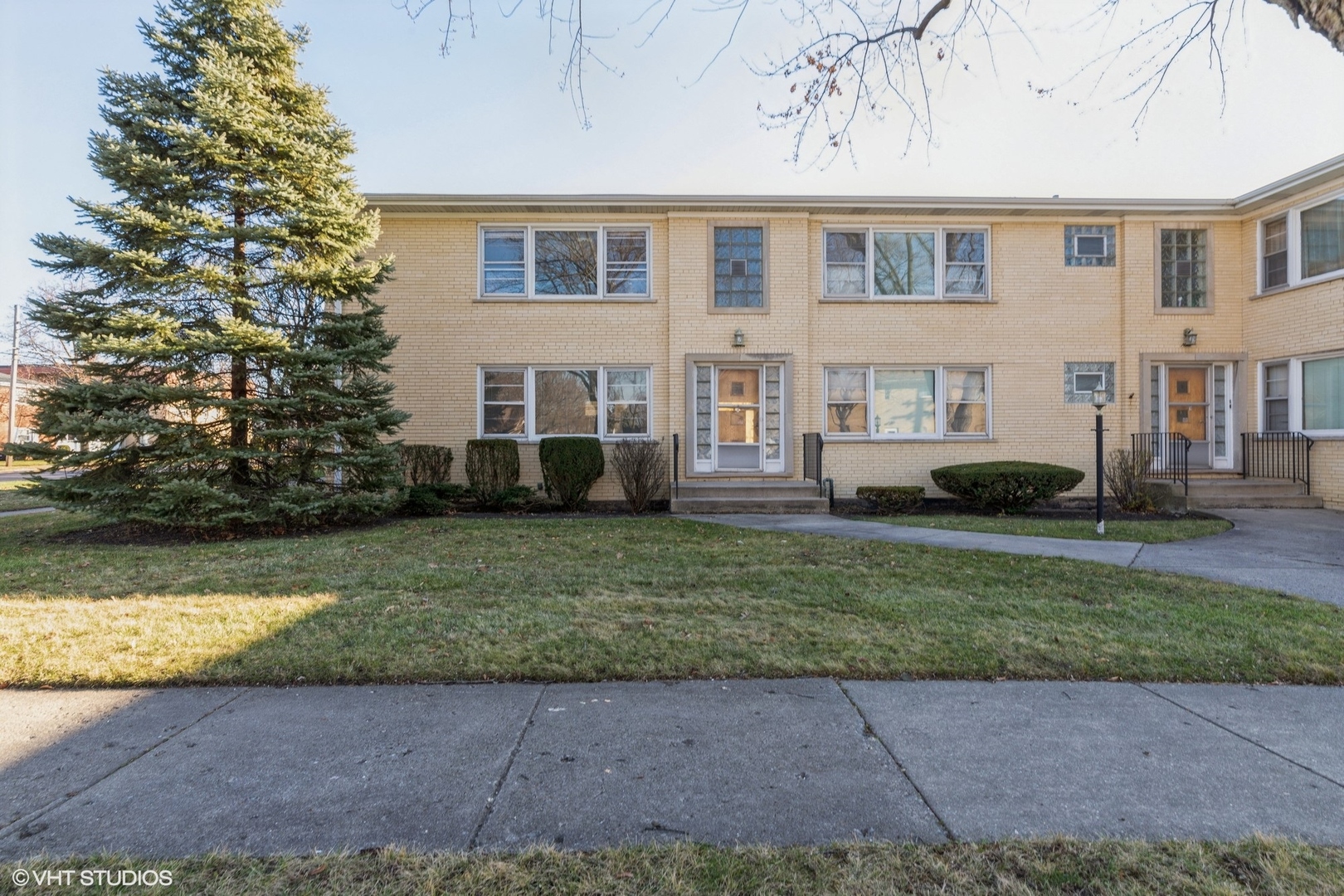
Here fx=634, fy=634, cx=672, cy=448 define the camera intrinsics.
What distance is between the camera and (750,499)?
36.8 feet

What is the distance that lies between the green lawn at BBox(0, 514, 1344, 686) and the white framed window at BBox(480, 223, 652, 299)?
22.5 ft

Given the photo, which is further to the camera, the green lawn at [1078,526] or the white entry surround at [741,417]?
the white entry surround at [741,417]

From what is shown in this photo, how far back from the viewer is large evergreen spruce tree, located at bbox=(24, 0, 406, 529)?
7957 mm

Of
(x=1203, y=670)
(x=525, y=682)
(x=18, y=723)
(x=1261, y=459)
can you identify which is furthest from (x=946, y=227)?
(x=18, y=723)

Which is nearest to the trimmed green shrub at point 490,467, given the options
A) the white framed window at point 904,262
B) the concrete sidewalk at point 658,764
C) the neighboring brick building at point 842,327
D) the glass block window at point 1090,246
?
the neighboring brick building at point 842,327

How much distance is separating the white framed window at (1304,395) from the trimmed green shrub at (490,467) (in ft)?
46.6

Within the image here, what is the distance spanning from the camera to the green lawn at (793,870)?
1.90m

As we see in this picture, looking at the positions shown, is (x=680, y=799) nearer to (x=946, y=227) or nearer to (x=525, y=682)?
(x=525, y=682)

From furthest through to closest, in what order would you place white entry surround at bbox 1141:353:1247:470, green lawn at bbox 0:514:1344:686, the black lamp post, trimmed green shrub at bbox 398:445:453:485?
1. white entry surround at bbox 1141:353:1247:470
2. trimmed green shrub at bbox 398:445:453:485
3. the black lamp post
4. green lawn at bbox 0:514:1344:686

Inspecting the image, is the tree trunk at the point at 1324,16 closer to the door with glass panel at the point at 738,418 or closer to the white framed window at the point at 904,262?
the door with glass panel at the point at 738,418

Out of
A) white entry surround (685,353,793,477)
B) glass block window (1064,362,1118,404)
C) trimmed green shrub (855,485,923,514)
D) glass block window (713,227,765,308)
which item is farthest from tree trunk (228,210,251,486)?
glass block window (1064,362,1118,404)

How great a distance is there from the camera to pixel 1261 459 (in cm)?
1217

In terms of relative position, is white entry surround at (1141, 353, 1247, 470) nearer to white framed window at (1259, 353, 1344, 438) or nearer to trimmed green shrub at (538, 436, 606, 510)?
white framed window at (1259, 353, 1344, 438)

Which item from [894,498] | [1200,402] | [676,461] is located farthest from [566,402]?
[1200,402]
